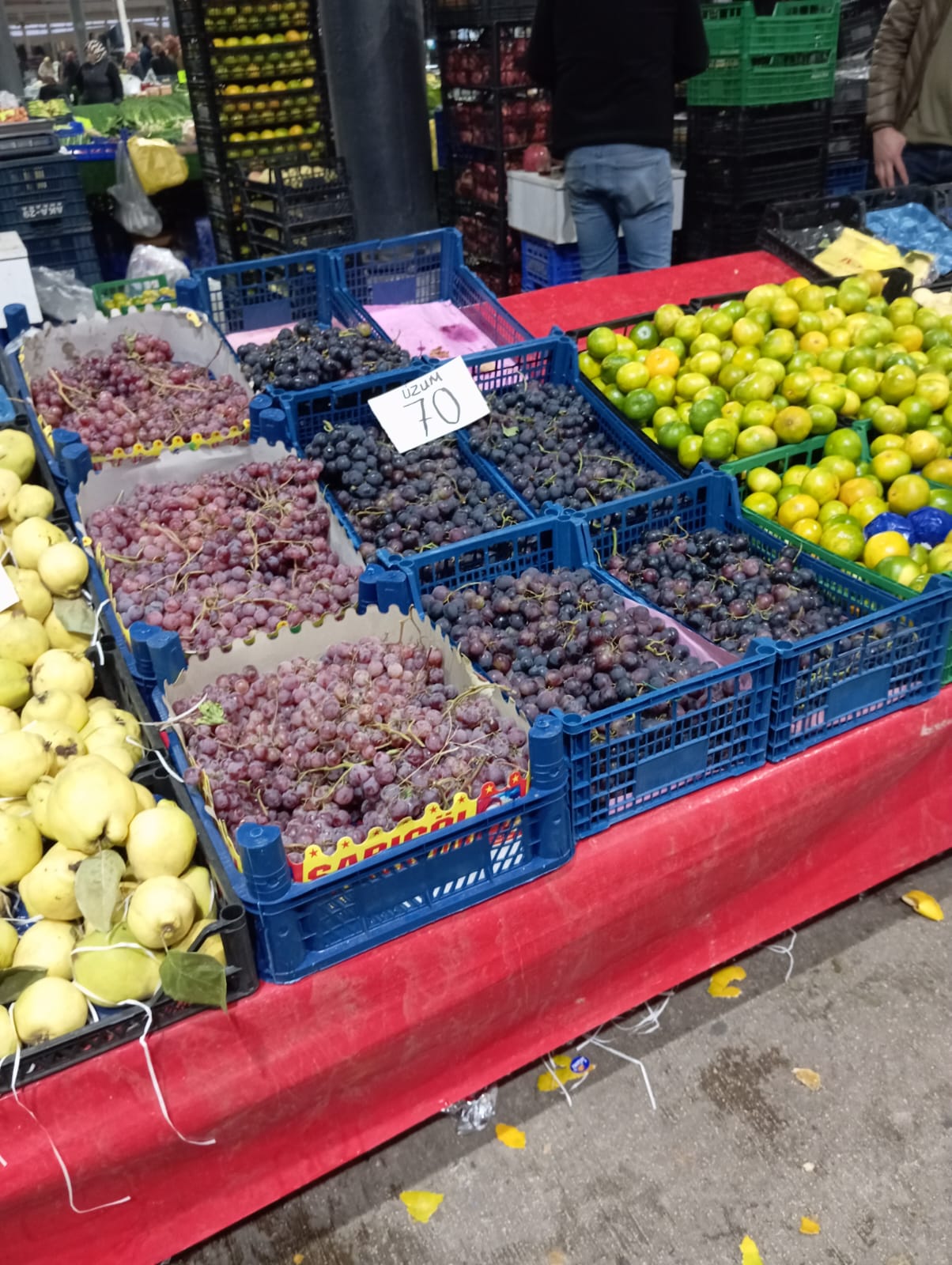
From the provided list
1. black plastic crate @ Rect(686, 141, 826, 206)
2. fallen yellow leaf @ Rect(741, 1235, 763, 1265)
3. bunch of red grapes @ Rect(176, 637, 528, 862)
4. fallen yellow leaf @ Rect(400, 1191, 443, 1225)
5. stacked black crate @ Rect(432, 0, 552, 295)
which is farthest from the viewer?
stacked black crate @ Rect(432, 0, 552, 295)

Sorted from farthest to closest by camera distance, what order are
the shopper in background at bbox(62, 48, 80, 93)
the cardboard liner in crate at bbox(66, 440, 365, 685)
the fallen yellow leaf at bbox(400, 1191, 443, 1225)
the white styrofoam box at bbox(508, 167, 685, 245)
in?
the shopper in background at bbox(62, 48, 80, 93) < the white styrofoam box at bbox(508, 167, 685, 245) < the cardboard liner in crate at bbox(66, 440, 365, 685) < the fallen yellow leaf at bbox(400, 1191, 443, 1225)

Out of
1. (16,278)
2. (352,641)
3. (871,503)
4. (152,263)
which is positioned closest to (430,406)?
(352,641)

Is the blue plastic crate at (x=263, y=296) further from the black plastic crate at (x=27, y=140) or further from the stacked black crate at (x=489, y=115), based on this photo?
the stacked black crate at (x=489, y=115)

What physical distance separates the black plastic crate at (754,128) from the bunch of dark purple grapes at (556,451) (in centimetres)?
314

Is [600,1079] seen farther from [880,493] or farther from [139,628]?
[880,493]

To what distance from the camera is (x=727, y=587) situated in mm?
1937

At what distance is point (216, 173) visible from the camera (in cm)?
623

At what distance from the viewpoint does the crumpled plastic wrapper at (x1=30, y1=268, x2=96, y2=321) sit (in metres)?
4.14

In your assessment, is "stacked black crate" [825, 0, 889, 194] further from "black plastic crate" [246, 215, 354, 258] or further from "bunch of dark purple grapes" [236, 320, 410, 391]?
"bunch of dark purple grapes" [236, 320, 410, 391]

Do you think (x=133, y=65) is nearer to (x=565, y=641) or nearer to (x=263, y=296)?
(x=263, y=296)

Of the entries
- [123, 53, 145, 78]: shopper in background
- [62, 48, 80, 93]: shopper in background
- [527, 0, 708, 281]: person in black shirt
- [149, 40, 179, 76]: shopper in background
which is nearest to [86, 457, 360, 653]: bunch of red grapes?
[527, 0, 708, 281]: person in black shirt

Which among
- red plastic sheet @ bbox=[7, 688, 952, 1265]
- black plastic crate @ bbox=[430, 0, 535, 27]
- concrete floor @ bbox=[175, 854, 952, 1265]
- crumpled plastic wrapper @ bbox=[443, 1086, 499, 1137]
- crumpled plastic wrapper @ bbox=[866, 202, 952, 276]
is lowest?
concrete floor @ bbox=[175, 854, 952, 1265]

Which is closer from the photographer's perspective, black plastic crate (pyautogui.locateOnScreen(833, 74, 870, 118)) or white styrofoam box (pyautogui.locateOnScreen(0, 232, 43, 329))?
white styrofoam box (pyautogui.locateOnScreen(0, 232, 43, 329))

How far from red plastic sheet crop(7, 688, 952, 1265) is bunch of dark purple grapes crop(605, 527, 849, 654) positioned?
0.24 meters
